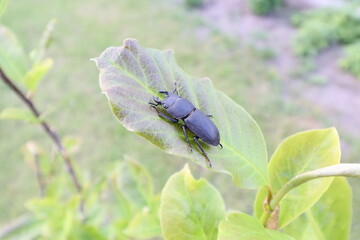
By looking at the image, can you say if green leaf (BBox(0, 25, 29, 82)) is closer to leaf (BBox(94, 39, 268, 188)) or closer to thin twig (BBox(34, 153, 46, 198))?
thin twig (BBox(34, 153, 46, 198))

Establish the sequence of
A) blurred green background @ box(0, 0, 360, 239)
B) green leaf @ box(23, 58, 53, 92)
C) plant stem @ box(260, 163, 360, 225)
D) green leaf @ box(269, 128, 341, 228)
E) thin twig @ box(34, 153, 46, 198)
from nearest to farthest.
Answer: plant stem @ box(260, 163, 360, 225)
green leaf @ box(269, 128, 341, 228)
green leaf @ box(23, 58, 53, 92)
thin twig @ box(34, 153, 46, 198)
blurred green background @ box(0, 0, 360, 239)

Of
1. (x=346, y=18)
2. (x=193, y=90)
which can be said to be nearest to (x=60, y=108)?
(x=193, y=90)

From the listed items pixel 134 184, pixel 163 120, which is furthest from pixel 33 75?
pixel 163 120

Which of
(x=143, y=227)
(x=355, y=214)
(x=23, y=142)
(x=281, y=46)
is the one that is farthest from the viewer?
(x=281, y=46)

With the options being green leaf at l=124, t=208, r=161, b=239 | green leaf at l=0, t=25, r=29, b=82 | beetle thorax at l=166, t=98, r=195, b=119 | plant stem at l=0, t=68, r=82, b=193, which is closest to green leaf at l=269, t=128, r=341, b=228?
beetle thorax at l=166, t=98, r=195, b=119

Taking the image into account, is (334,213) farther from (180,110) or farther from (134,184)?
(134,184)

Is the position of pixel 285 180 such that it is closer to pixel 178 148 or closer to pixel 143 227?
pixel 178 148
